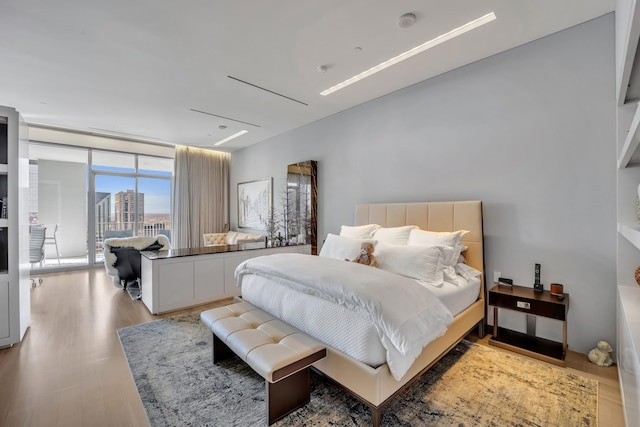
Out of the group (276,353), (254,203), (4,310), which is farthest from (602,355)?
(254,203)

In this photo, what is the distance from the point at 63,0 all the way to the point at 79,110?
9.44 ft

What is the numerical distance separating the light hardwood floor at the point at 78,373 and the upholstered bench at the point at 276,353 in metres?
0.72

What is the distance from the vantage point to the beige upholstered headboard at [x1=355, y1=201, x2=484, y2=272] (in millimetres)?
2896

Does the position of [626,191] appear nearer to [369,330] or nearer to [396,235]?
[396,235]

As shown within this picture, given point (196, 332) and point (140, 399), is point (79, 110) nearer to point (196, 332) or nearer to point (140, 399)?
point (196, 332)

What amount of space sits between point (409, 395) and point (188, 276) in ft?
9.69

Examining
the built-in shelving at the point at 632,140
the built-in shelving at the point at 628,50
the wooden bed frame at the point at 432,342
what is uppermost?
the built-in shelving at the point at 628,50

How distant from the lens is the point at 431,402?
1875mm

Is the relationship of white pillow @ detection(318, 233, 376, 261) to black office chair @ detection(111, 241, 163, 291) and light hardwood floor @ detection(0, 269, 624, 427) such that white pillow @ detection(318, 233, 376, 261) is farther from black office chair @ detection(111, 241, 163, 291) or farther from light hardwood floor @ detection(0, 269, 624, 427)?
black office chair @ detection(111, 241, 163, 291)

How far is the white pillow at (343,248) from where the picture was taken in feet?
9.80

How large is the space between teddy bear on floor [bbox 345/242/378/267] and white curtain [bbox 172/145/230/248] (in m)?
5.31

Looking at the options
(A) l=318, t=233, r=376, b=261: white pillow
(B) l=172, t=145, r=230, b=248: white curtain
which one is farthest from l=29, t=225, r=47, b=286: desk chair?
(A) l=318, t=233, r=376, b=261: white pillow

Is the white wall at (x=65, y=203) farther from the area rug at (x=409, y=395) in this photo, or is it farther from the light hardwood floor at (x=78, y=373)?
the area rug at (x=409, y=395)

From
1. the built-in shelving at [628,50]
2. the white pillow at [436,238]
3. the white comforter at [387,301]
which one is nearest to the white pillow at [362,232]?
the white pillow at [436,238]
